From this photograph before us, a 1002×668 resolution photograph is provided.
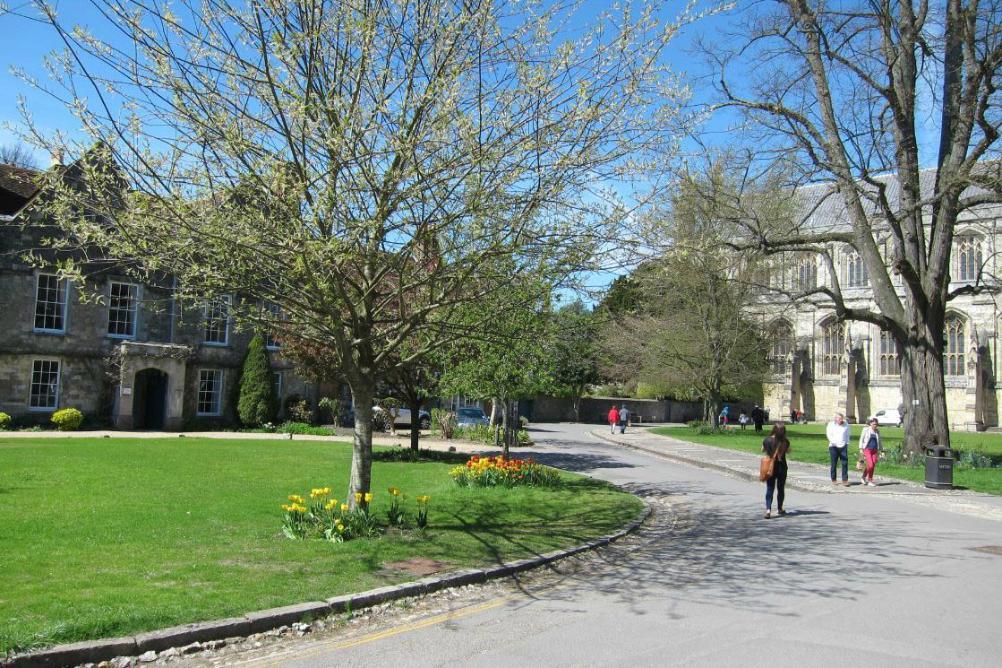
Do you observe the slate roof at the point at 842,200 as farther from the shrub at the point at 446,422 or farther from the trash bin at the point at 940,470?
the trash bin at the point at 940,470

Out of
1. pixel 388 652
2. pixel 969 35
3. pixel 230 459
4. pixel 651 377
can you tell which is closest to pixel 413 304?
pixel 388 652

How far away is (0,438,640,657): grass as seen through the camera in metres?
6.35

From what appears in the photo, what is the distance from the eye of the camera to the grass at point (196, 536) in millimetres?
6348

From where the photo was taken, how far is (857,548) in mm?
10422

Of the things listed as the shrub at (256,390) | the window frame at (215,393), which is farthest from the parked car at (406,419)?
the window frame at (215,393)

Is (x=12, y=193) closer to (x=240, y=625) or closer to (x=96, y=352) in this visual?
(x=96, y=352)

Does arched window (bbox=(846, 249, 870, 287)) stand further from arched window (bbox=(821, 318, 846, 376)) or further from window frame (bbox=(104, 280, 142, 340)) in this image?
window frame (bbox=(104, 280, 142, 340))

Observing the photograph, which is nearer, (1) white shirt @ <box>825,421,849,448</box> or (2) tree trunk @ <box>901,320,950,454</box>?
(1) white shirt @ <box>825,421,849,448</box>

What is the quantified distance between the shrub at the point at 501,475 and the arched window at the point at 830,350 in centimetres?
5383

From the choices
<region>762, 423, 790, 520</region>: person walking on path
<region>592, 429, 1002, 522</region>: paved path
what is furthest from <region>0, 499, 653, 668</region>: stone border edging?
<region>592, 429, 1002, 522</region>: paved path

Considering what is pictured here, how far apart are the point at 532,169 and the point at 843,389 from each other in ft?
193

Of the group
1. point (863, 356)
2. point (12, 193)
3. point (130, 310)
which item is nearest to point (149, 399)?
point (130, 310)

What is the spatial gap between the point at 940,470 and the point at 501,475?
10.6 metres

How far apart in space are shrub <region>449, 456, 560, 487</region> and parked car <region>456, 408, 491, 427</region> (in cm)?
2066
